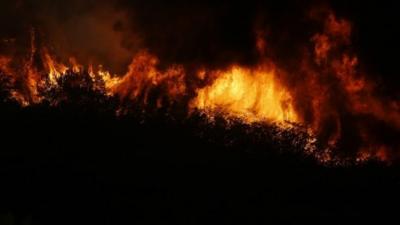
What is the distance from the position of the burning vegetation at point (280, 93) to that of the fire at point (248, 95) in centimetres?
2

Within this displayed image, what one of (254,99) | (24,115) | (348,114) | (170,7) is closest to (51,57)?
(24,115)

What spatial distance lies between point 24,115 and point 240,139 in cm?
349

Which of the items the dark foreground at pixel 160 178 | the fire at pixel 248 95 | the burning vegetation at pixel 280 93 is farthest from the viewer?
the fire at pixel 248 95

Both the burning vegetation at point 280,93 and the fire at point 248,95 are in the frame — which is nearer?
the burning vegetation at point 280,93

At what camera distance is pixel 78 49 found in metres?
12.2

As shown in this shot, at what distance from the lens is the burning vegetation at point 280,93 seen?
1086cm

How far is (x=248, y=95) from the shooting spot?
11.2 meters

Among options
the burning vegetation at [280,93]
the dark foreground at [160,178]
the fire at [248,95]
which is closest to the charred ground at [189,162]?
the dark foreground at [160,178]

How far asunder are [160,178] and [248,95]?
7.26 ft

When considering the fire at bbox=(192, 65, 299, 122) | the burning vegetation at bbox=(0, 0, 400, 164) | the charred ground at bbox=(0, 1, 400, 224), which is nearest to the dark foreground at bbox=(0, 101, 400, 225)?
the charred ground at bbox=(0, 1, 400, 224)

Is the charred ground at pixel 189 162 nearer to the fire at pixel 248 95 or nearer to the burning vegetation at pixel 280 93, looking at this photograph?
the burning vegetation at pixel 280 93

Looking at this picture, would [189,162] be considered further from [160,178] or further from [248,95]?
[248,95]

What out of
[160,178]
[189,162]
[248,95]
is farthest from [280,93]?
[160,178]

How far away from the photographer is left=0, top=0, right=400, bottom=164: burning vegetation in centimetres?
1086
